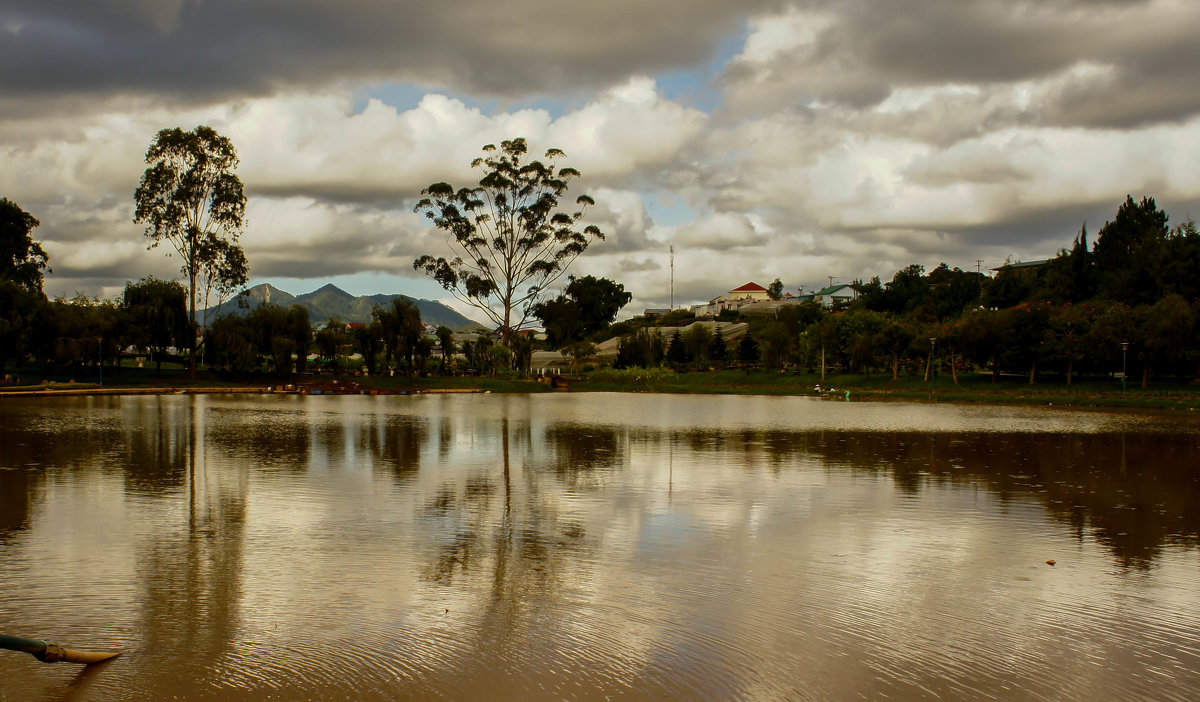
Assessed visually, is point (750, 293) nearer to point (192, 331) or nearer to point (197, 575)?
point (192, 331)

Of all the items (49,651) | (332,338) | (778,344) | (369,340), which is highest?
(332,338)

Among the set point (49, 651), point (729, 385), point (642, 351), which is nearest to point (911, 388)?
point (729, 385)

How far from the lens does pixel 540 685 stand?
5.54m

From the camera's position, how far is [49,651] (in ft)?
17.7

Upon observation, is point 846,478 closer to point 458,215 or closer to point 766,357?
point 458,215

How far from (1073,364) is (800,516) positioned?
5378 centimetres

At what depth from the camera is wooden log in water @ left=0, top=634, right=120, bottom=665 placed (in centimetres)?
518

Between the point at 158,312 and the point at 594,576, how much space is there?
5596 cm

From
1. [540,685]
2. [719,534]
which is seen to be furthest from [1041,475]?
[540,685]

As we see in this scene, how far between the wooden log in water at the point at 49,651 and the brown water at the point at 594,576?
102 millimetres

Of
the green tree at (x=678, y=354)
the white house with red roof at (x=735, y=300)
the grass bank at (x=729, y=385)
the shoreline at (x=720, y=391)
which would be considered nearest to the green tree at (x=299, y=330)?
the grass bank at (x=729, y=385)

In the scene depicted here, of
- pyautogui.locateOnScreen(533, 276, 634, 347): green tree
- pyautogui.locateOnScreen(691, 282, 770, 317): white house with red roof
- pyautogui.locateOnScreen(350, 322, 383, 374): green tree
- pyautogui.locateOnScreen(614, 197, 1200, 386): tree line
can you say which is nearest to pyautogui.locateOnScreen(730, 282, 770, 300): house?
pyautogui.locateOnScreen(691, 282, 770, 317): white house with red roof

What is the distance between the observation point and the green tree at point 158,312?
180 feet

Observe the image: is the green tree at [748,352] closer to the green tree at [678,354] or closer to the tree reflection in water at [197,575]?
the green tree at [678,354]
